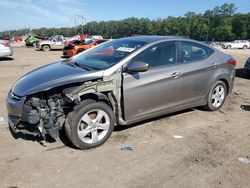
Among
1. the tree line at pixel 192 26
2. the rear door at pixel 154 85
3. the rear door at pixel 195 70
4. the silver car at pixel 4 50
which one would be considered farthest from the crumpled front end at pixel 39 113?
the tree line at pixel 192 26

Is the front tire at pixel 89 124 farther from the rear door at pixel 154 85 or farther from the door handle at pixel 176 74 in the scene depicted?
the door handle at pixel 176 74

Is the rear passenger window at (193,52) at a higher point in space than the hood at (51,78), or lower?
higher

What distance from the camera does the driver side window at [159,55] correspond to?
4969 millimetres

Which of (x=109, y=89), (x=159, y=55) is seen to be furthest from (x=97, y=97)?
(x=159, y=55)

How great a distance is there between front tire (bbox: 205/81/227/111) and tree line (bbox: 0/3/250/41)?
73.5m

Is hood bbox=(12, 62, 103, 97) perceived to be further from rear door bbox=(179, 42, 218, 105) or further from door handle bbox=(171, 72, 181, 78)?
rear door bbox=(179, 42, 218, 105)

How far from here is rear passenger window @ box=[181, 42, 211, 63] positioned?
5551 millimetres

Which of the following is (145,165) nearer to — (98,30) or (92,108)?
(92,108)

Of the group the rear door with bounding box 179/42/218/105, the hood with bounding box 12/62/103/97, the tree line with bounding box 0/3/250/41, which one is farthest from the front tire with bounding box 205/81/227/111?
the tree line with bounding box 0/3/250/41

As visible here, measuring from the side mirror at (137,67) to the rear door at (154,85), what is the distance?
10cm

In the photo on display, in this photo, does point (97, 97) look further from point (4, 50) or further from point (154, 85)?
point (4, 50)

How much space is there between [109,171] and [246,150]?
2226 millimetres

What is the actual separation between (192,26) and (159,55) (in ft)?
364

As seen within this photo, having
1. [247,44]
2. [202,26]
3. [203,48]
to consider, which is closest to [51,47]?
[203,48]
